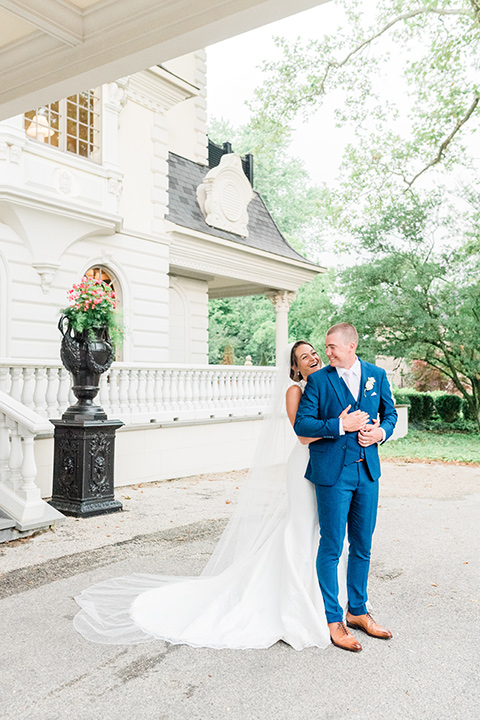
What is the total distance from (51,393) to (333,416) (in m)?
6.36

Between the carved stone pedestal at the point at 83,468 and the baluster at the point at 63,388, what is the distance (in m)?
1.23

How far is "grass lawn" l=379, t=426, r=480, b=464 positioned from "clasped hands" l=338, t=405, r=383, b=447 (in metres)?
11.4

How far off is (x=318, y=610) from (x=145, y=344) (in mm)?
11054

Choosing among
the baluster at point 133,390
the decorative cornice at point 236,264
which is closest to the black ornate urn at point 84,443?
the baluster at point 133,390

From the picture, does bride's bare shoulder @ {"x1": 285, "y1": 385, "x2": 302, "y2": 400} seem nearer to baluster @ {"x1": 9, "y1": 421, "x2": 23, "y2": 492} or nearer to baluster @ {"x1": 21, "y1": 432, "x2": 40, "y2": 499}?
baluster @ {"x1": 21, "y1": 432, "x2": 40, "y2": 499}

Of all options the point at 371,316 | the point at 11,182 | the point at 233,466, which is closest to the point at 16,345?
the point at 11,182

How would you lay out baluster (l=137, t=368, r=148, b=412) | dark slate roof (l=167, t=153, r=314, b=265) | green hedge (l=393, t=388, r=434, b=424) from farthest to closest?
1. green hedge (l=393, t=388, r=434, b=424)
2. dark slate roof (l=167, t=153, r=314, b=265)
3. baluster (l=137, t=368, r=148, b=412)

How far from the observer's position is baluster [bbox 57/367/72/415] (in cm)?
963

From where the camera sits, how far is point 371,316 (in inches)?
786

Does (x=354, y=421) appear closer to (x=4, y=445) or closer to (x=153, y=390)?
(x=4, y=445)

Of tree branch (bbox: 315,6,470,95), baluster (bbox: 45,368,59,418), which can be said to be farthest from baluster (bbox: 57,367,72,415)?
tree branch (bbox: 315,6,470,95)

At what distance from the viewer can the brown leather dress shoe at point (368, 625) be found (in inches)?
162

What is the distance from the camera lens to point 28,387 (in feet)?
30.1

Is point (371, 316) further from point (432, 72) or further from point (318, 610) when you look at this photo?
point (318, 610)
